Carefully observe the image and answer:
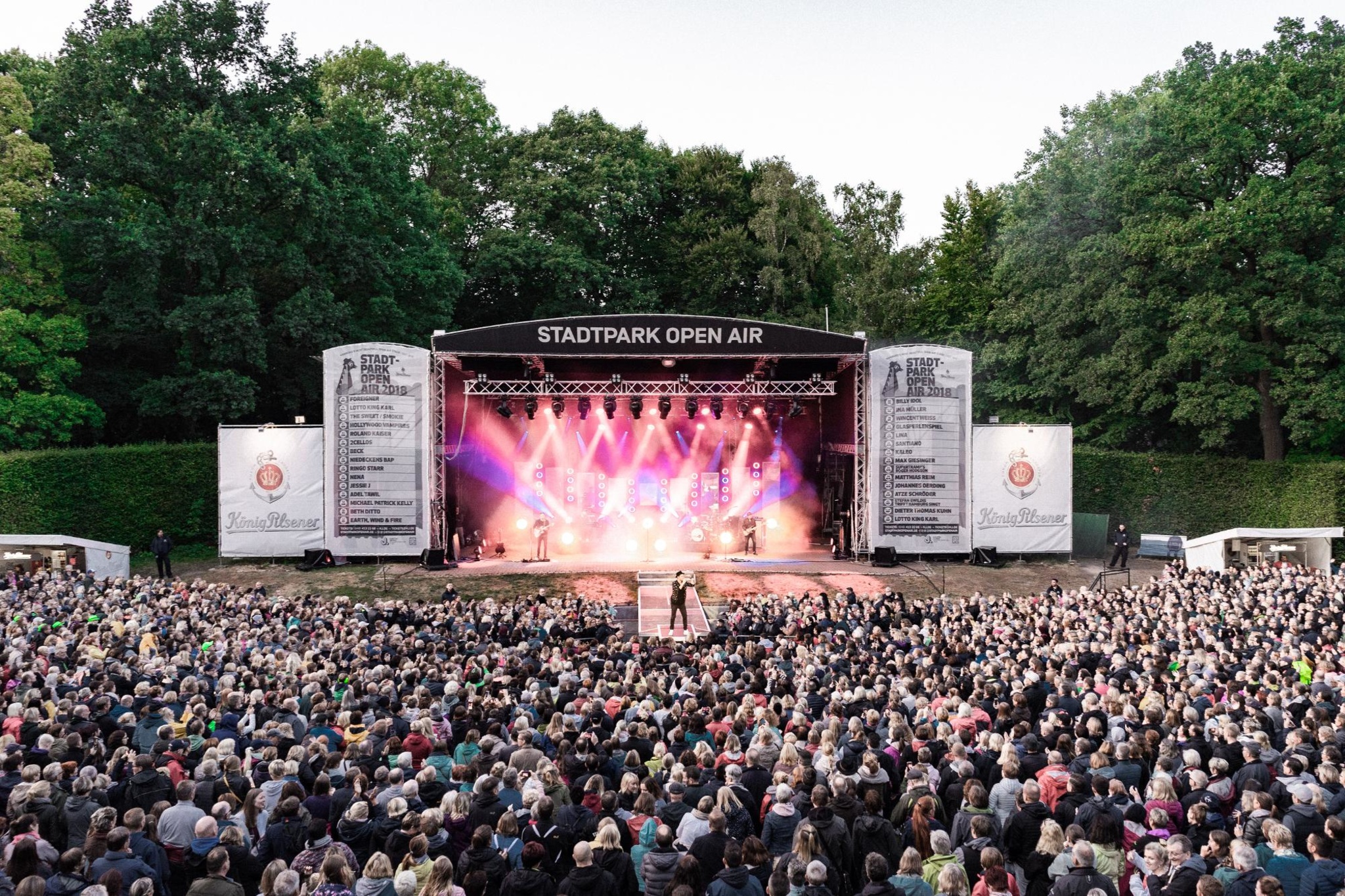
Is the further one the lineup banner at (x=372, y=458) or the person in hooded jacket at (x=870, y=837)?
the lineup banner at (x=372, y=458)

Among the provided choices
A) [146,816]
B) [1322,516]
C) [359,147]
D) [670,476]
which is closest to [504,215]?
[359,147]

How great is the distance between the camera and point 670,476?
3022 centimetres

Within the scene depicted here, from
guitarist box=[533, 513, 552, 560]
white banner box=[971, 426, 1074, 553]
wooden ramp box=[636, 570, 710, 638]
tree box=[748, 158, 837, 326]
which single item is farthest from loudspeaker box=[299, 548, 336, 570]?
tree box=[748, 158, 837, 326]

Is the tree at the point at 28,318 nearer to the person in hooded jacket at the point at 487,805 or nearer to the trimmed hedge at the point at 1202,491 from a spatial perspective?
the person in hooded jacket at the point at 487,805

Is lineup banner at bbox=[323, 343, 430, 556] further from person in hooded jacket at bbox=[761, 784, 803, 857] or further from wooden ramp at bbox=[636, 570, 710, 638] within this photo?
person in hooded jacket at bbox=[761, 784, 803, 857]

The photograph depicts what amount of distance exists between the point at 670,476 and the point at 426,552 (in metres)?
9.15

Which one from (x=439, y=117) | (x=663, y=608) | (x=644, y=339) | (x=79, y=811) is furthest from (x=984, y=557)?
(x=439, y=117)

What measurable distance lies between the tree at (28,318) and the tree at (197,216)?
2.73 feet

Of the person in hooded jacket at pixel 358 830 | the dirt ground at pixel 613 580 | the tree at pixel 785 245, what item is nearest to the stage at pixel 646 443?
the dirt ground at pixel 613 580

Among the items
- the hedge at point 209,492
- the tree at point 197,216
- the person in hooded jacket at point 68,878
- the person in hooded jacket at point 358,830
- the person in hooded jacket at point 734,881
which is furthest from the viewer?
the tree at point 197,216

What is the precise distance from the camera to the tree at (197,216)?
88.4 feet

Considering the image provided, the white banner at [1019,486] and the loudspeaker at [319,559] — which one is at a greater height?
the white banner at [1019,486]

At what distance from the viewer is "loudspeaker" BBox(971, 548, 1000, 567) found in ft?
81.2

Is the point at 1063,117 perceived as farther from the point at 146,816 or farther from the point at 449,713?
the point at 146,816
